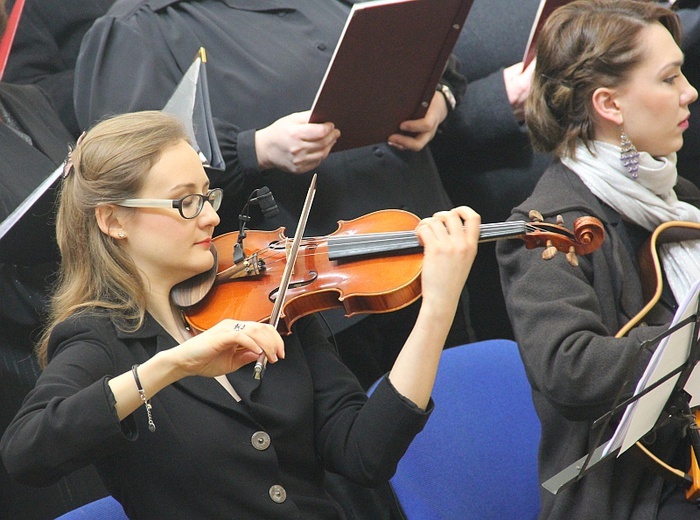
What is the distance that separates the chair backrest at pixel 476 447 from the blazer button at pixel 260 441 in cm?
38

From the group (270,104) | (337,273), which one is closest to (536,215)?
(337,273)

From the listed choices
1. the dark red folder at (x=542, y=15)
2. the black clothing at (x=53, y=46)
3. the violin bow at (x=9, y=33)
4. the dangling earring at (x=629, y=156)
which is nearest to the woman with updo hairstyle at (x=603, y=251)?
the dangling earring at (x=629, y=156)

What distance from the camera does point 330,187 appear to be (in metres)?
2.40

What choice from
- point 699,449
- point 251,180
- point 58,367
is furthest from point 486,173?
point 58,367

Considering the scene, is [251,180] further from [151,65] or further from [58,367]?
[58,367]

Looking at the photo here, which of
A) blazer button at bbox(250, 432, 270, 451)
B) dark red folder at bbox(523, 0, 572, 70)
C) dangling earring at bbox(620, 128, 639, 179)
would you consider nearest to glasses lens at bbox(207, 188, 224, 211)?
blazer button at bbox(250, 432, 270, 451)

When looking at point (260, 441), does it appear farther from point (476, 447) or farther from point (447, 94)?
point (447, 94)

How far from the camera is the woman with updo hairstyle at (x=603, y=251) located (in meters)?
1.84

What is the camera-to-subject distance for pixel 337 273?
5.94 ft

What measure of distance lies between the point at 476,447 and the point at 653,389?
22.3 inches

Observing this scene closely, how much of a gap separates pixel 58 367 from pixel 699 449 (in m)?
1.10

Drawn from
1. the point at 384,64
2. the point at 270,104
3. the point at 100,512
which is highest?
the point at 384,64

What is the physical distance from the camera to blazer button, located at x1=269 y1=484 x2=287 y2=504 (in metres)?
1.71

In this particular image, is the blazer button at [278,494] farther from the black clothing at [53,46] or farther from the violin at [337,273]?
the black clothing at [53,46]
